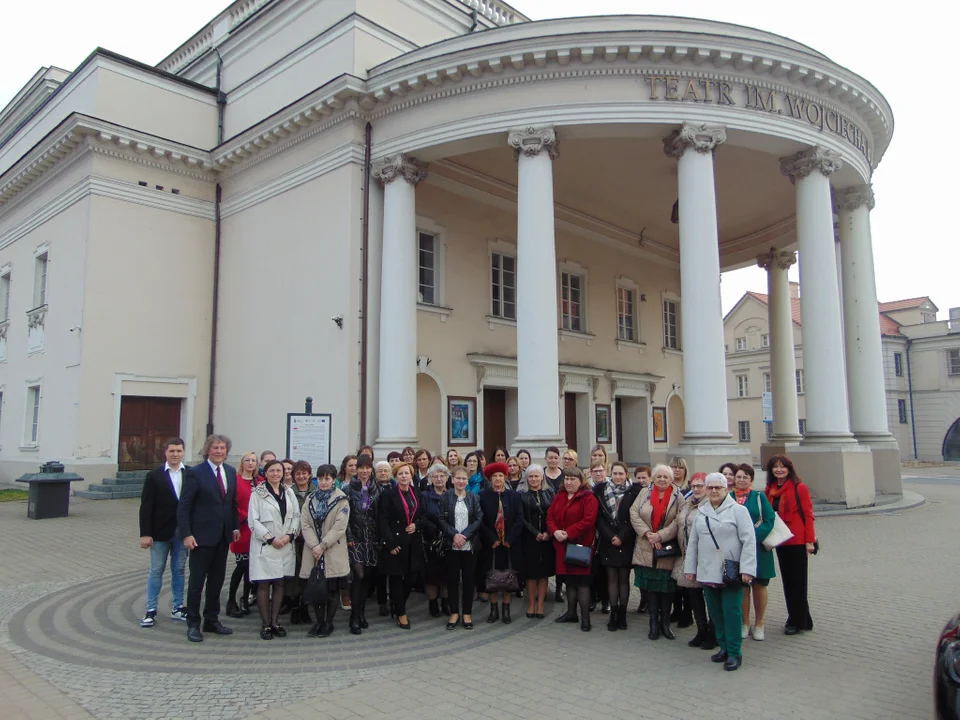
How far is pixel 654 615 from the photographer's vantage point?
260 inches

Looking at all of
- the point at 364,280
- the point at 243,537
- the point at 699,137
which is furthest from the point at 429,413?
the point at 243,537

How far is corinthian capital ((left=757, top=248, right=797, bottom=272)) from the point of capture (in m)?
23.8

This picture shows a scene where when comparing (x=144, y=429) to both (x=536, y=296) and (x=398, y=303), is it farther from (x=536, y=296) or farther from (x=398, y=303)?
(x=536, y=296)

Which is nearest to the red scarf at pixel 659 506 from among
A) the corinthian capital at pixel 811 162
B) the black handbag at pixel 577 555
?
the black handbag at pixel 577 555

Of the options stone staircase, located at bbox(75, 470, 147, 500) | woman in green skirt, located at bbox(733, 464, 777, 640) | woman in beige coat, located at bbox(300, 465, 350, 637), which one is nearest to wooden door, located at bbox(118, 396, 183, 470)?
stone staircase, located at bbox(75, 470, 147, 500)

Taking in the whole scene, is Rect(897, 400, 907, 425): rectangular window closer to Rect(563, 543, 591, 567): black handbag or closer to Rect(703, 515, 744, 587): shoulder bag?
Rect(563, 543, 591, 567): black handbag

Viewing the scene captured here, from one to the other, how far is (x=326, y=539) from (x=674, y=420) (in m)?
21.2

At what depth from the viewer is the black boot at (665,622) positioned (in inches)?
259

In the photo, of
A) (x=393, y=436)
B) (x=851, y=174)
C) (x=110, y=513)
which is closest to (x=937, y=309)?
(x=851, y=174)

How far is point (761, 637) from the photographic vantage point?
645cm

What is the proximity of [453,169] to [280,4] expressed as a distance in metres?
6.27

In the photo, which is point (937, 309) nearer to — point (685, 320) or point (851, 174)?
point (851, 174)

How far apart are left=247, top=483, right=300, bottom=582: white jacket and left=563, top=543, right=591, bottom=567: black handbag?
8.29 feet

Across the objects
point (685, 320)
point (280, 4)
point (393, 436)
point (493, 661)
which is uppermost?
point (280, 4)
